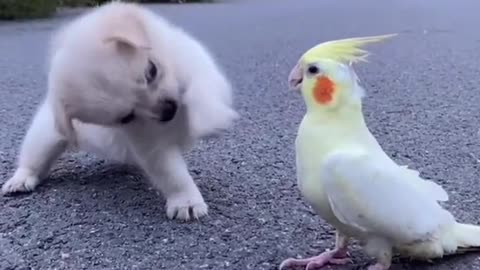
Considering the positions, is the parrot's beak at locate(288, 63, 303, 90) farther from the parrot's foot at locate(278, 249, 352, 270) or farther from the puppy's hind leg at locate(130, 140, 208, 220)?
the puppy's hind leg at locate(130, 140, 208, 220)

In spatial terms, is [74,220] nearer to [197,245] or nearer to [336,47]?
[197,245]

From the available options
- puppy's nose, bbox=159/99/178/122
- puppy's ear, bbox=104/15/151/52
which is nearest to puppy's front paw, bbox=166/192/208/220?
puppy's nose, bbox=159/99/178/122

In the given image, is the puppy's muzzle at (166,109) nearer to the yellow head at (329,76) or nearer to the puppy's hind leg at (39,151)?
the puppy's hind leg at (39,151)

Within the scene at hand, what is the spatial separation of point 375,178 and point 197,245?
0.42 metres

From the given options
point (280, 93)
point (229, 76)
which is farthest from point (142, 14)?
point (229, 76)

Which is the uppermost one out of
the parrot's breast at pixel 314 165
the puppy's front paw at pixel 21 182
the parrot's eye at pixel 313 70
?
the parrot's eye at pixel 313 70

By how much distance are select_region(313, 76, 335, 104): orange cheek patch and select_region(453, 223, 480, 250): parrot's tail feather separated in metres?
0.27

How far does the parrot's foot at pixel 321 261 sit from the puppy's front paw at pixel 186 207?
1.17 feet

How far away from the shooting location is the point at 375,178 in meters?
1.10

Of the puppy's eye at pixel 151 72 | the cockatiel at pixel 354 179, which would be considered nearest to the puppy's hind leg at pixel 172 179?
the puppy's eye at pixel 151 72

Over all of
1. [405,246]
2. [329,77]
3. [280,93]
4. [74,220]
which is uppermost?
[329,77]

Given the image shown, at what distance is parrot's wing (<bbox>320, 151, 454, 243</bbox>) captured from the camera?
1088mm

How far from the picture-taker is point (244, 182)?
1.78 metres

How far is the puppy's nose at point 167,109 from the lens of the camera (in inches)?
61.9
